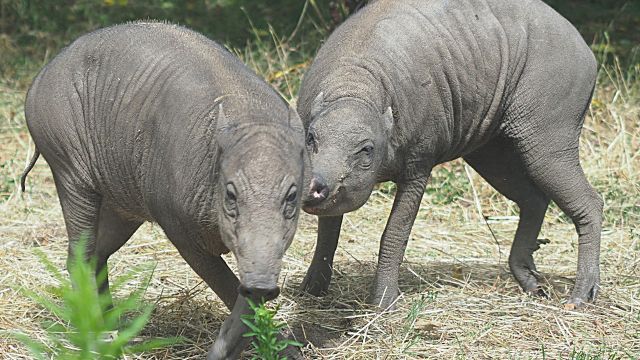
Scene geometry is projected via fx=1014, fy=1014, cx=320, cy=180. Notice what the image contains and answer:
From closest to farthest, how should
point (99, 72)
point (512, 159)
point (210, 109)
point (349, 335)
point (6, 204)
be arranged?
point (210, 109)
point (99, 72)
point (349, 335)
point (512, 159)
point (6, 204)

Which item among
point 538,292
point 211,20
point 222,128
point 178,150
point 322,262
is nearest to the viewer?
point 222,128

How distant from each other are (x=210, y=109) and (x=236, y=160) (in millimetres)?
494

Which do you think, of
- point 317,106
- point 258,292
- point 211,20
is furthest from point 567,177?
point 211,20

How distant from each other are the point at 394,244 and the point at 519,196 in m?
1.09

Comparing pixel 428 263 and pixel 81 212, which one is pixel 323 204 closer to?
pixel 81 212

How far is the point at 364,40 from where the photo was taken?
5.09 meters

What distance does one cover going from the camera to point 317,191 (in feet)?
14.2

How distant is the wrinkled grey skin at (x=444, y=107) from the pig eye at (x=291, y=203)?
94 cm

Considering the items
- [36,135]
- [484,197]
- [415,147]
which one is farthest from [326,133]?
[484,197]

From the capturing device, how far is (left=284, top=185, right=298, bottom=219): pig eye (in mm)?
3561

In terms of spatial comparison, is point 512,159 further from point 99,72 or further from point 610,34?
point 610,34

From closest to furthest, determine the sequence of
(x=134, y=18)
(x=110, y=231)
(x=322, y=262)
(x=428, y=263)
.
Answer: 1. (x=110, y=231)
2. (x=322, y=262)
3. (x=428, y=263)
4. (x=134, y=18)

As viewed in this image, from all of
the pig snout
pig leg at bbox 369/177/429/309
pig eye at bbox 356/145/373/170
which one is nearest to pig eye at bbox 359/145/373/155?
pig eye at bbox 356/145/373/170

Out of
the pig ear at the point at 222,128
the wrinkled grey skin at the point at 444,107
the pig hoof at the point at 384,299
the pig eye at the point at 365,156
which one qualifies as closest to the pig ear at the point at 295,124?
the pig ear at the point at 222,128
